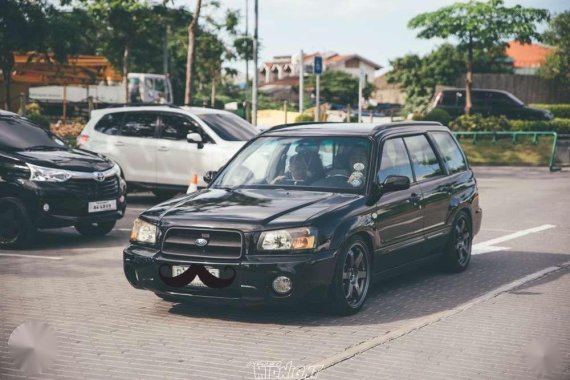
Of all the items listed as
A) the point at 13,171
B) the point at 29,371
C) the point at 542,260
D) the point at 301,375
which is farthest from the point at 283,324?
the point at 13,171

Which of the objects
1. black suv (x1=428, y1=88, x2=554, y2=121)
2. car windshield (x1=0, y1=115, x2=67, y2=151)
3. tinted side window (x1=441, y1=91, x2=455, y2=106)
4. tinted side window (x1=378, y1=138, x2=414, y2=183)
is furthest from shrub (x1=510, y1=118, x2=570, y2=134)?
tinted side window (x1=378, y1=138, x2=414, y2=183)

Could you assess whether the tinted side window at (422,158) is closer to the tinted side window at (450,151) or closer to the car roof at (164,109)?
the tinted side window at (450,151)

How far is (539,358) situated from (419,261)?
2.83 metres

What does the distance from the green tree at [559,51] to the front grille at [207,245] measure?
167ft

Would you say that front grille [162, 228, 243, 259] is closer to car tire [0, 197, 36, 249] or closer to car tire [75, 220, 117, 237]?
car tire [0, 197, 36, 249]

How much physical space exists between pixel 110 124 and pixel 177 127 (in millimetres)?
1407

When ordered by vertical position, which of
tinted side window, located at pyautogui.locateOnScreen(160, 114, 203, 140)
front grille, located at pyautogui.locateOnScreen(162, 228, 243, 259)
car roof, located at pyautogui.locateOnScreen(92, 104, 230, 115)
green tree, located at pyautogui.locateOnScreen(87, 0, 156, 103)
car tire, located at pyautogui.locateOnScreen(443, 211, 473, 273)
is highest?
green tree, located at pyautogui.locateOnScreen(87, 0, 156, 103)

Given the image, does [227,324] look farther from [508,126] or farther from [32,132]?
[508,126]

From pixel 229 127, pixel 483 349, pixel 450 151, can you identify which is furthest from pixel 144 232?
pixel 229 127

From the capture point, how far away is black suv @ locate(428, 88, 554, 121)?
40.2 m

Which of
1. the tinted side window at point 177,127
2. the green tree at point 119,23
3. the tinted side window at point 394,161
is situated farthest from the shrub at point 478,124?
the tinted side window at point 394,161

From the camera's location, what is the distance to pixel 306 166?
8797 mm

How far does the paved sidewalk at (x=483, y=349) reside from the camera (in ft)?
20.4

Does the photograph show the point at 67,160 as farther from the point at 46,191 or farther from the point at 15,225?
the point at 15,225
